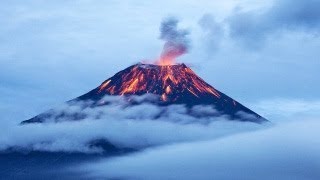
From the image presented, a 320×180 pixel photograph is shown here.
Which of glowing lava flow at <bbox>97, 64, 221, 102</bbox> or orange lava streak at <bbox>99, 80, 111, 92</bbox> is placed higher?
orange lava streak at <bbox>99, 80, 111, 92</bbox>

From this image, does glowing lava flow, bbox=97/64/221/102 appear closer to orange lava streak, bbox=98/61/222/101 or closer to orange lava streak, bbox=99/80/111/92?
orange lava streak, bbox=98/61/222/101

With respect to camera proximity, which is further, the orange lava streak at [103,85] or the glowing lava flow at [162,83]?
the orange lava streak at [103,85]

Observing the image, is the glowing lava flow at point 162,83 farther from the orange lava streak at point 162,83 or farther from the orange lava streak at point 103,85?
the orange lava streak at point 103,85

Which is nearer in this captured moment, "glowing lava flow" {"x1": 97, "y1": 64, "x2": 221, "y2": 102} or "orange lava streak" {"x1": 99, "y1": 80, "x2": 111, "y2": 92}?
"glowing lava flow" {"x1": 97, "y1": 64, "x2": 221, "y2": 102}

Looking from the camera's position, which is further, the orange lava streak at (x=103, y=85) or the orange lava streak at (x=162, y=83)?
the orange lava streak at (x=103, y=85)

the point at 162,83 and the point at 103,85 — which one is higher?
the point at 103,85

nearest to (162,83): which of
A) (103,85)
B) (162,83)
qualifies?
(162,83)

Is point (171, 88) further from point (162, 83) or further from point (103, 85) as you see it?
point (103, 85)

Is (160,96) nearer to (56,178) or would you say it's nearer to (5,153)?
(56,178)

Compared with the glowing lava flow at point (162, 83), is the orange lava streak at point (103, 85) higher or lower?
higher

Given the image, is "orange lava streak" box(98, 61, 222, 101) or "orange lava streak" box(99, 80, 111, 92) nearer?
"orange lava streak" box(98, 61, 222, 101)
